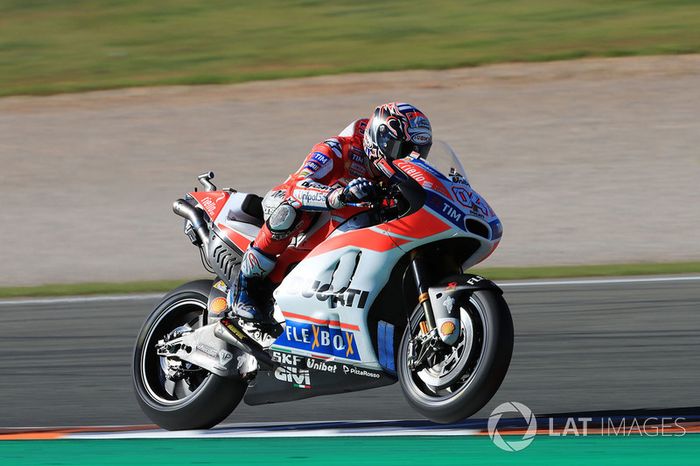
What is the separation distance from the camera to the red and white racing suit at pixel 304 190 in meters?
5.60

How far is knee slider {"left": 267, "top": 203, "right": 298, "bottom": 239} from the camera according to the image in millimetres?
5637

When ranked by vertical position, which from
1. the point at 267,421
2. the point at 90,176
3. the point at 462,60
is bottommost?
the point at 267,421

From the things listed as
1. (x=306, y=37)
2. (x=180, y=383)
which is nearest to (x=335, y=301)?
(x=180, y=383)

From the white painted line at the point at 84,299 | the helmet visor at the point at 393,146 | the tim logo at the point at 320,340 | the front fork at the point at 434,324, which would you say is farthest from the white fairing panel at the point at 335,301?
the white painted line at the point at 84,299

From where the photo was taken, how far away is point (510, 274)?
403 inches

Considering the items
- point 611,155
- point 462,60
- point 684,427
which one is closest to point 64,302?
point 684,427

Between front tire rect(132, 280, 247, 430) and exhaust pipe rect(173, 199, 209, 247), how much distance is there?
242mm

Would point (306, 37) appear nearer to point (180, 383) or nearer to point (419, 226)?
point (180, 383)

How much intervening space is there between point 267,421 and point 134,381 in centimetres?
76

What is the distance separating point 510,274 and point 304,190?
4979mm

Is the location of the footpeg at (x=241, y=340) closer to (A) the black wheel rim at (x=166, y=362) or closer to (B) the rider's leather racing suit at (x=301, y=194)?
(B) the rider's leather racing suit at (x=301, y=194)

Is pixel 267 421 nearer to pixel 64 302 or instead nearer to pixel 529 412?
pixel 529 412

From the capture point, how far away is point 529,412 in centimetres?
583

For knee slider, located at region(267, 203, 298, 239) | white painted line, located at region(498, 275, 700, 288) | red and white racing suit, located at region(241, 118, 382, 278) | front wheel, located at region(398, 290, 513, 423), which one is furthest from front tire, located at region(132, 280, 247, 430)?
white painted line, located at region(498, 275, 700, 288)
